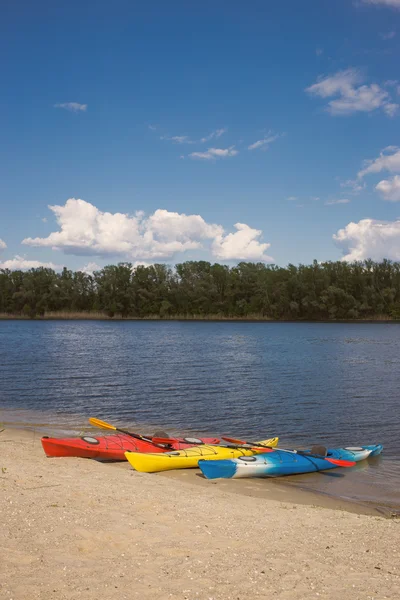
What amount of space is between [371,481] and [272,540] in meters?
5.92

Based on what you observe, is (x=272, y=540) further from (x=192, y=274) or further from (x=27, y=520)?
(x=192, y=274)

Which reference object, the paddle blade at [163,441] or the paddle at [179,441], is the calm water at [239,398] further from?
the paddle blade at [163,441]

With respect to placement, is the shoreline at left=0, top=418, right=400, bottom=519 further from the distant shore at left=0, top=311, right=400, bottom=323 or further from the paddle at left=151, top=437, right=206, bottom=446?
A: the distant shore at left=0, top=311, right=400, bottom=323

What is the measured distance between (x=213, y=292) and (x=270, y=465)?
368 ft

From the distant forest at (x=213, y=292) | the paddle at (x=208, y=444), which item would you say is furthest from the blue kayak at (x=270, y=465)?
the distant forest at (x=213, y=292)

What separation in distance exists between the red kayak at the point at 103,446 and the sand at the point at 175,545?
6.84 feet

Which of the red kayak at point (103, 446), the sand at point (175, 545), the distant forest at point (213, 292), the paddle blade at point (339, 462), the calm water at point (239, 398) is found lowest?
the calm water at point (239, 398)

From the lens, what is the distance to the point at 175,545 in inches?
255

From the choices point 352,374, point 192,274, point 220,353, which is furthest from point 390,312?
point 352,374

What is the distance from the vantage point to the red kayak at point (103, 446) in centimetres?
1203

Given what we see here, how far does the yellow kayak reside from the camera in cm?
1171

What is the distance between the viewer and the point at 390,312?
114 m

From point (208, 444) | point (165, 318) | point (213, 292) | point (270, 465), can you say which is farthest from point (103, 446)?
point (165, 318)

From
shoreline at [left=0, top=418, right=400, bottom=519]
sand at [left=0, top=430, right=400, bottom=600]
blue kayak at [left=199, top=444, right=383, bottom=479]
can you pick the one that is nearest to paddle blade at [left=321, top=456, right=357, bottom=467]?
blue kayak at [left=199, top=444, right=383, bottom=479]
